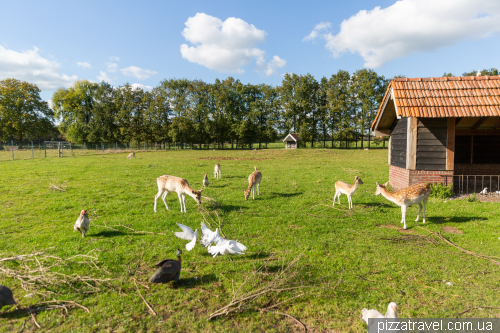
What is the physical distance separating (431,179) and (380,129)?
4993mm

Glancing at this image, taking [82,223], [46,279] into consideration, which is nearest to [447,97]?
[82,223]

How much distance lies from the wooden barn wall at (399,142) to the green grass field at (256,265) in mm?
3144

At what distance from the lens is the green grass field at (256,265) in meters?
4.18

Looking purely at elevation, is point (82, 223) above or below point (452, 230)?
above

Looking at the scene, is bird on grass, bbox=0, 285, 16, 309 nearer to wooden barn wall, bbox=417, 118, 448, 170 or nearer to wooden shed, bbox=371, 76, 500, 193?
wooden shed, bbox=371, 76, 500, 193

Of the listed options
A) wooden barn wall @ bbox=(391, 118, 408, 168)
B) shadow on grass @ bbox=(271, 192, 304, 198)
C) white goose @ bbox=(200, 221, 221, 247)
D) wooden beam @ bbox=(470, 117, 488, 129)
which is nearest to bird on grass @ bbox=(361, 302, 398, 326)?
white goose @ bbox=(200, 221, 221, 247)

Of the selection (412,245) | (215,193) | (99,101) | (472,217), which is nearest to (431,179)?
(472,217)

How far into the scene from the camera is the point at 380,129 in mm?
16062

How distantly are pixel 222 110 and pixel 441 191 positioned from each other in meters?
63.2

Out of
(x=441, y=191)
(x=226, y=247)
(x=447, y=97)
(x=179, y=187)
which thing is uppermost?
(x=447, y=97)

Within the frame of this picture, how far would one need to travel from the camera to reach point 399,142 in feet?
44.5

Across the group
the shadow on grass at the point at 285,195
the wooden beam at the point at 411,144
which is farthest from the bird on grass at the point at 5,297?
the wooden beam at the point at 411,144

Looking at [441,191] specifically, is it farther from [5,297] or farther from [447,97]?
[5,297]

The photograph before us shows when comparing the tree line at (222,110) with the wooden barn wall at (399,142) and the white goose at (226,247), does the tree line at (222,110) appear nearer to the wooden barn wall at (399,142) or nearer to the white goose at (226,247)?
the wooden barn wall at (399,142)
